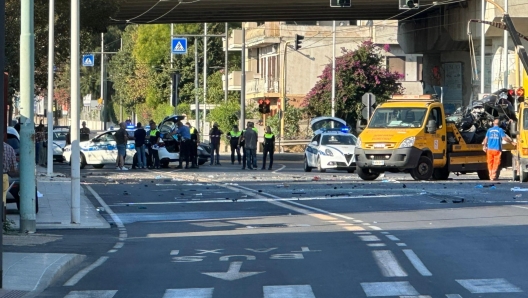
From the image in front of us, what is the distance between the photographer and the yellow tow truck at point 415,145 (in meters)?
30.0

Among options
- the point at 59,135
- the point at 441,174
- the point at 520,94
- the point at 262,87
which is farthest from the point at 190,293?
the point at 262,87

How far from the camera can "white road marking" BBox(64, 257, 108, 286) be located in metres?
11.8

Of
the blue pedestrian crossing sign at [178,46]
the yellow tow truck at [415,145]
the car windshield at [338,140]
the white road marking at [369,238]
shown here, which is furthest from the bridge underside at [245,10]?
the white road marking at [369,238]

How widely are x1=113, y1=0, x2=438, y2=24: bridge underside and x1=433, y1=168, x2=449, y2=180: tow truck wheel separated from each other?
636 inches

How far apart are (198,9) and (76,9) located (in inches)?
1222

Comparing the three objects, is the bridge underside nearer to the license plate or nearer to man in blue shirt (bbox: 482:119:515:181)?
man in blue shirt (bbox: 482:119:515:181)

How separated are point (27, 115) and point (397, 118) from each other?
51.7 ft

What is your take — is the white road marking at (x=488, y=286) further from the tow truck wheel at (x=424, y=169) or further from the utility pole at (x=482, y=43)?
the utility pole at (x=482, y=43)

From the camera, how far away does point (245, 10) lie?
5000cm

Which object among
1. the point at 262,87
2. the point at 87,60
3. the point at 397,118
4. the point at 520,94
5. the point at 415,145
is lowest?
the point at 415,145

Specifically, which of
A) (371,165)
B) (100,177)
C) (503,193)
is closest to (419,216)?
(503,193)

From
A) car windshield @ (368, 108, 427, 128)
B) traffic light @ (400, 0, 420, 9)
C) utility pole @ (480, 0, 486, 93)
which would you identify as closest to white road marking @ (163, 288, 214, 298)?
car windshield @ (368, 108, 427, 128)

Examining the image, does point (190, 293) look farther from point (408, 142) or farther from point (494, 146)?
point (494, 146)

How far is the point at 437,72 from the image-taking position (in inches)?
2363
